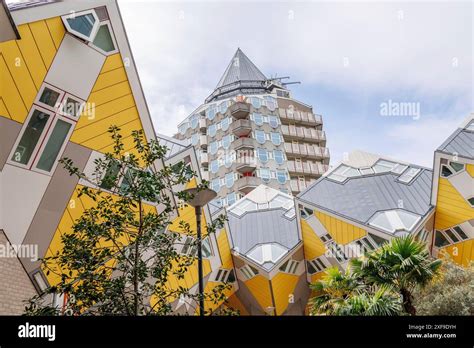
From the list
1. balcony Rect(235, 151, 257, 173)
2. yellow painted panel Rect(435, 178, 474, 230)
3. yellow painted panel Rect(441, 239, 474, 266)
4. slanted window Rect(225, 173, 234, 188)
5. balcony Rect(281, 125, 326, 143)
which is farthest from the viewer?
balcony Rect(281, 125, 326, 143)

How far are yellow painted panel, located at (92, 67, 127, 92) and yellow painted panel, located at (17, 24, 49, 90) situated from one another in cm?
135

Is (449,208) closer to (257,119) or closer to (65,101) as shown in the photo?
(65,101)

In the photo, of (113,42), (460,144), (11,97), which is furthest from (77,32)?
(460,144)

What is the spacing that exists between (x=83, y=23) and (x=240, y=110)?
1322 inches

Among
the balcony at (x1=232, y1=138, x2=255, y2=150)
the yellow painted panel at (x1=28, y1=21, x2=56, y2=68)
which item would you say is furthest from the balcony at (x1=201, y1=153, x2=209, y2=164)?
the yellow painted panel at (x1=28, y1=21, x2=56, y2=68)

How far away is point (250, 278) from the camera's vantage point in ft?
68.2

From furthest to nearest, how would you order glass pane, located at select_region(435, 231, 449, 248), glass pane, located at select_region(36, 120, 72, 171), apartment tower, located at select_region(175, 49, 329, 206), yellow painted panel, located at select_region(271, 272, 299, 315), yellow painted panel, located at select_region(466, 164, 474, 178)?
apartment tower, located at select_region(175, 49, 329, 206)
yellow painted panel, located at select_region(271, 272, 299, 315)
glass pane, located at select_region(435, 231, 449, 248)
yellow painted panel, located at select_region(466, 164, 474, 178)
glass pane, located at select_region(36, 120, 72, 171)

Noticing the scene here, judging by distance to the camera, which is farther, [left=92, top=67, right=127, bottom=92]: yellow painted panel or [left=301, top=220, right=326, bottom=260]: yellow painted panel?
[left=301, top=220, right=326, bottom=260]: yellow painted panel

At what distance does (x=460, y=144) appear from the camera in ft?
58.7

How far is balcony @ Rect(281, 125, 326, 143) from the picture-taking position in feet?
152

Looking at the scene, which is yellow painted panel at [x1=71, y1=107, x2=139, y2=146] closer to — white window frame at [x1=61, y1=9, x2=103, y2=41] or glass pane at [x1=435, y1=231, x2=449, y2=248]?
white window frame at [x1=61, y1=9, x2=103, y2=41]
